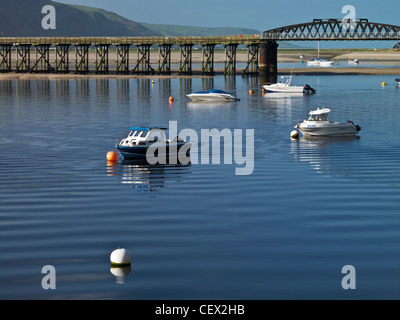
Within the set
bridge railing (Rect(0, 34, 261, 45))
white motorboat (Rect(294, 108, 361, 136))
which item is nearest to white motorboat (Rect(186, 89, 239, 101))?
white motorboat (Rect(294, 108, 361, 136))

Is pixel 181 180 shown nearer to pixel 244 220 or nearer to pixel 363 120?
pixel 244 220

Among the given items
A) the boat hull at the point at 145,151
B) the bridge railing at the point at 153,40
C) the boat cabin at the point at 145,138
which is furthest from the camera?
the bridge railing at the point at 153,40

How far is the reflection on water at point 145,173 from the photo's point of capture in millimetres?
38250

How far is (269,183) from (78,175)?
11019mm

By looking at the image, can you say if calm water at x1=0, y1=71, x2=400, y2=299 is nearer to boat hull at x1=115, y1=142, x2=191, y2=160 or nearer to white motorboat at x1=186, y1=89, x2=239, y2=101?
boat hull at x1=115, y1=142, x2=191, y2=160

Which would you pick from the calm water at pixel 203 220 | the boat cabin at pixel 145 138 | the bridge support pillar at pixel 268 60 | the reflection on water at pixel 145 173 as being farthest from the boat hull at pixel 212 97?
the bridge support pillar at pixel 268 60

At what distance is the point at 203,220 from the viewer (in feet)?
96.7

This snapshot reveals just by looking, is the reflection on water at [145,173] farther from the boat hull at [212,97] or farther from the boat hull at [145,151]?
the boat hull at [212,97]

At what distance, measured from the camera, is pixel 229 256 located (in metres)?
24.5

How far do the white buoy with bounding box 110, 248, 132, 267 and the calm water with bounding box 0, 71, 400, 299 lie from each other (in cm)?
36

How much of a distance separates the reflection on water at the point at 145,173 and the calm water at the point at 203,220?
0.12m

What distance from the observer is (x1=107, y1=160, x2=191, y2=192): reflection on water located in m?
38.2
